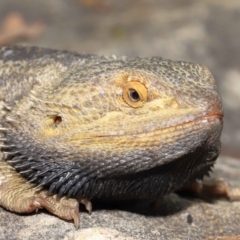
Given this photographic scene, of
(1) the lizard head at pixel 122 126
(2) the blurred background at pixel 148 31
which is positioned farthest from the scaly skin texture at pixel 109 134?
(2) the blurred background at pixel 148 31

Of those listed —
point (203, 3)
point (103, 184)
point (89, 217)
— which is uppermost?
point (203, 3)

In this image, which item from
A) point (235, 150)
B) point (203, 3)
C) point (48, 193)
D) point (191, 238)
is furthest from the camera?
point (203, 3)

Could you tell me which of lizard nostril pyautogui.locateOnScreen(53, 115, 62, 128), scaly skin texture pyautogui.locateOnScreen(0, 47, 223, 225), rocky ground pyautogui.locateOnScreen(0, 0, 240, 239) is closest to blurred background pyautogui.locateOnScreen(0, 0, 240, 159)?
rocky ground pyautogui.locateOnScreen(0, 0, 240, 239)

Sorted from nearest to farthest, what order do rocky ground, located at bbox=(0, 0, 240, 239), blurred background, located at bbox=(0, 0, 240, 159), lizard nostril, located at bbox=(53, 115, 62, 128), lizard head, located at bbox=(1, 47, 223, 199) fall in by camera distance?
1. lizard head, located at bbox=(1, 47, 223, 199)
2. lizard nostril, located at bbox=(53, 115, 62, 128)
3. rocky ground, located at bbox=(0, 0, 240, 239)
4. blurred background, located at bbox=(0, 0, 240, 159)

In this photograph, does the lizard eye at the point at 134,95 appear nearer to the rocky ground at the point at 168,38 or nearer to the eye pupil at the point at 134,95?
the eye pupil at the point at 134,95

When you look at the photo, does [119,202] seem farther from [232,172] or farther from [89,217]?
[232,172]

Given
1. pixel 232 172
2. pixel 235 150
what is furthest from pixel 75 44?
pixel 232 172

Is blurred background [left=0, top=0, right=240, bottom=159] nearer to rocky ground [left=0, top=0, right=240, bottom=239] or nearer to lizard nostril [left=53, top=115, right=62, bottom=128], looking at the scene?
rocky ground [left=0, top=0, right=240, bottom=239]
